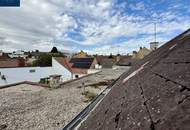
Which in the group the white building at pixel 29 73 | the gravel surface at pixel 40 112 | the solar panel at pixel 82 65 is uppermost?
the solar panel at pixel 82 65

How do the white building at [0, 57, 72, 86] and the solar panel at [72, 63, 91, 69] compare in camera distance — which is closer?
the white building at [0, 57, 72, 86]

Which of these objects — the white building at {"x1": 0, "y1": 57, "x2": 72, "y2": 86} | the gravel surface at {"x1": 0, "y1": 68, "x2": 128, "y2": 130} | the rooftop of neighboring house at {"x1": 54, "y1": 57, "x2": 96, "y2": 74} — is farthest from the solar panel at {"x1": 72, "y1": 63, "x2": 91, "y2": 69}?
the gravel surface at {"x1": 0, "y1": 68, "x2": 128, "y2": 130}

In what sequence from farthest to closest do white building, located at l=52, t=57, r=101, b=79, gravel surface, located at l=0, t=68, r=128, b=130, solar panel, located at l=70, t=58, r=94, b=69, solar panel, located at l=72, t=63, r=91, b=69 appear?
solar panel, located at l=70, t=58, r=94, b=69 → solar panel, located at l=72, t=63, r=91, b=69 → white building, located at l=52, t=57, r=101, b=79 → gravel surface, located at l=0, t=68, r=128, b=130

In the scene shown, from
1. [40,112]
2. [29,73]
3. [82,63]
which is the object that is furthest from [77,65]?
[40,112]

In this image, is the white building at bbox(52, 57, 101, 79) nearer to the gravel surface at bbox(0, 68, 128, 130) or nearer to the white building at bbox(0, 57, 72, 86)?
the white building at bbox(0, 57, 72, 86)

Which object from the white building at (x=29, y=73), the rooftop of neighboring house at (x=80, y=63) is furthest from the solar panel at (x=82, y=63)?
the white building at (x=29, y=73)

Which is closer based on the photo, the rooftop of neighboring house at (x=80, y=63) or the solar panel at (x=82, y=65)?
the rooftop of neighboring house at (x=80, y=63)

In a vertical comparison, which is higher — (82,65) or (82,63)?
(82,63)

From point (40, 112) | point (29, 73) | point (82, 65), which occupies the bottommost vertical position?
point (40, 112)

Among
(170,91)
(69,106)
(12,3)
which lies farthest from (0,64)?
(170,91)

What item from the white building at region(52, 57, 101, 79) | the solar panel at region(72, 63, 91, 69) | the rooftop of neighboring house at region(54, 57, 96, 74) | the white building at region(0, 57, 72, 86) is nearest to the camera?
the white building at region(0, 57, 72, 86)

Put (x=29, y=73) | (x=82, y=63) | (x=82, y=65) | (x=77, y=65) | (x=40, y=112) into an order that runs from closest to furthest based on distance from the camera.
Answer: (x=40, y=112) → (x=29, y=73) → (x=77, y=65) → (x=82, y=65) → (x=82, y=63)

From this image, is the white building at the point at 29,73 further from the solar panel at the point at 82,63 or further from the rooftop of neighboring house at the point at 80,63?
the solar panel at the point at 82,63

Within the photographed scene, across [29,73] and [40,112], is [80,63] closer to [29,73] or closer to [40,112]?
[29,73]
